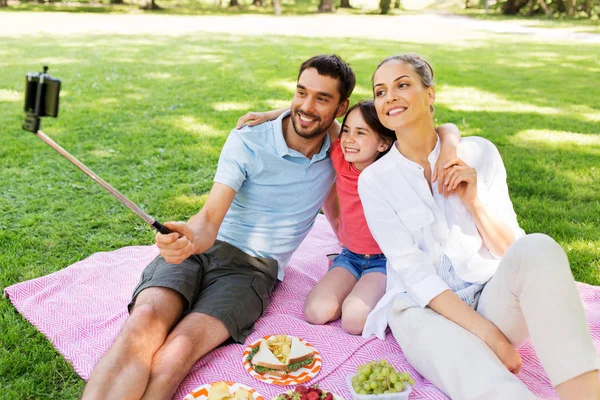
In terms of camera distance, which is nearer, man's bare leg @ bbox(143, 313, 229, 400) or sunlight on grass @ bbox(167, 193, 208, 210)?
man's bare leg @ bbox(143, 313, 229, 400)

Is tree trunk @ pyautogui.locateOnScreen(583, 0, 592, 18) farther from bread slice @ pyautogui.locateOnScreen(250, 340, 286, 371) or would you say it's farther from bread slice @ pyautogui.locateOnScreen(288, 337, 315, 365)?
bread slice @ pyautogui.locateOnScreen(250, 340, 286, 371)

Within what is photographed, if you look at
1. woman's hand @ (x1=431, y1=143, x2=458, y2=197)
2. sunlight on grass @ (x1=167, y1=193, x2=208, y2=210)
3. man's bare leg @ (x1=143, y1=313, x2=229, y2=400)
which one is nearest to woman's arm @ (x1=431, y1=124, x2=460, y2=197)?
woman's hand @ (x1=431, y1=143, x2=458, y2=197)

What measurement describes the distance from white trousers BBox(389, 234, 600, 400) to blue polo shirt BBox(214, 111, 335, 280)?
1016 millimetres

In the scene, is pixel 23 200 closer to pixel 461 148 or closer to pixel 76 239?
pixel 76 239

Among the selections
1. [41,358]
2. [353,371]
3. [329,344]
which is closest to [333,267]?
[329,344]

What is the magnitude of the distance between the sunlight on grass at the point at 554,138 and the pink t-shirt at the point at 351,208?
428 cm

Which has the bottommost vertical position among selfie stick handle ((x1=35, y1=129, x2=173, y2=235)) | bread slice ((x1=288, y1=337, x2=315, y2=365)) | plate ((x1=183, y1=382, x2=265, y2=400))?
plate ((x1=183, y1=382, x2=265, y2=400))

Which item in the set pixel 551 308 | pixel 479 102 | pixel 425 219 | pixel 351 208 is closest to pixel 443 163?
pixel 425 219

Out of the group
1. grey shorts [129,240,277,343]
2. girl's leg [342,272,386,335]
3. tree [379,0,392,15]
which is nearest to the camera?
grey shorts [129,240,277,343]

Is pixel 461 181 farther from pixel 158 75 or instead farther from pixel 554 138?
pixel 158 75

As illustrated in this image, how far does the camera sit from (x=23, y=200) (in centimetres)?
535

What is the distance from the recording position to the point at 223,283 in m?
3.34

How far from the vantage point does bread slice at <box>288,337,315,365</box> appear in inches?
118

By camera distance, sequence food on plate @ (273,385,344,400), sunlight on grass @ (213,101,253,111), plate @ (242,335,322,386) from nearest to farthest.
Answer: food on plate @ (273,385,344,400) < plate @ (242,335,322,386) < sunlight on grass @ (213,101,253,111)
